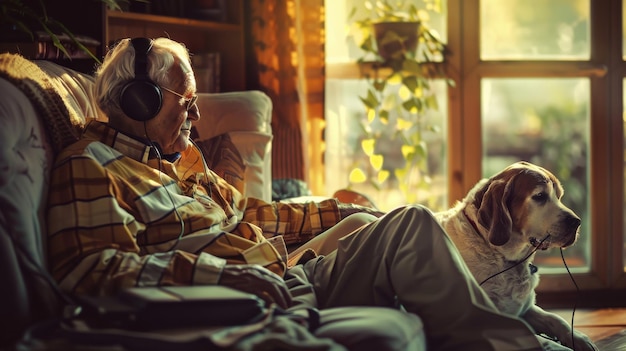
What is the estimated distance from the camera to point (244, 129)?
2801mm

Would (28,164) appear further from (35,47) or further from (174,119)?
(35,47)

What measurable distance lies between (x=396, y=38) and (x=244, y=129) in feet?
3.39

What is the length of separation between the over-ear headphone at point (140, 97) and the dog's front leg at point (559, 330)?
121 cm

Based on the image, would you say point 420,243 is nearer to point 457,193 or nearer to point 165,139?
point 165,139

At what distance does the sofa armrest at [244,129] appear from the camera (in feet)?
9.06

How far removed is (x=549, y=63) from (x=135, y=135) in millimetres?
2505

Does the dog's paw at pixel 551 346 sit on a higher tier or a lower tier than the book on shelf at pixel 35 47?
lower

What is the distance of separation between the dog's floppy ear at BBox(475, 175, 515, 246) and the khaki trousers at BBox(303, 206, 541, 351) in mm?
582

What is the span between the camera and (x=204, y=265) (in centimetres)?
151

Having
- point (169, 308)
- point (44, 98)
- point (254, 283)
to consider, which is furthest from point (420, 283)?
point (44, 98)

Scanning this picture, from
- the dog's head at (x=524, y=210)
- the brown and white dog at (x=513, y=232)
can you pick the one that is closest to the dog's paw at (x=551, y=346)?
the brown and white dog at (x=513, y=232)

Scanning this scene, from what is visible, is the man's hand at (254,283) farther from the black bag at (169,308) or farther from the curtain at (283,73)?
the curtain at (283,73)

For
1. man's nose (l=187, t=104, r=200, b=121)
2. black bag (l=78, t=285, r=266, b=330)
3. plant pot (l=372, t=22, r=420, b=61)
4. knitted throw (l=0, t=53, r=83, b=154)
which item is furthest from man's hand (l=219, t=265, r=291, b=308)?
plant pot (l=372, t=22, r=420, b=61)

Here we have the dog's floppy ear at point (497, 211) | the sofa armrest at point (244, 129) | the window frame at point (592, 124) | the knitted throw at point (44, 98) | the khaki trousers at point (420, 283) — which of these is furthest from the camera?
the window frame at point (592, 124)
